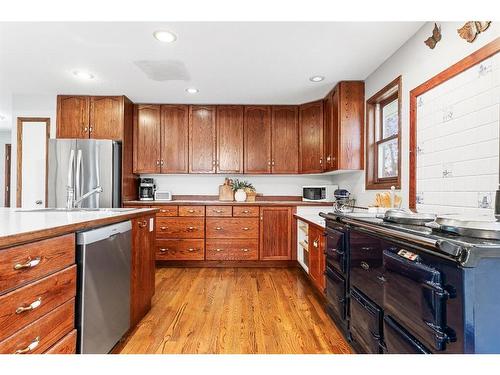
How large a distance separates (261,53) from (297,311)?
7.67ft

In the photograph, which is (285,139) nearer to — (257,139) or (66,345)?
(257,139)

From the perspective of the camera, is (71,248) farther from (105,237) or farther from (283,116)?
(283,116)

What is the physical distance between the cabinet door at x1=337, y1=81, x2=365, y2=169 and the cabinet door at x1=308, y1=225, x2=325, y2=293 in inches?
37.4

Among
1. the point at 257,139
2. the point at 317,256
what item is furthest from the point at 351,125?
the point at 317,256

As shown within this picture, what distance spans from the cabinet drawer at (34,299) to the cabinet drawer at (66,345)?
157 millimetres

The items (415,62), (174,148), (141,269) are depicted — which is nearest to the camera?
(141,269)

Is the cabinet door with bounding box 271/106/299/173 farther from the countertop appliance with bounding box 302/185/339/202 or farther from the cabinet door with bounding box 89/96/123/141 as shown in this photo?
the cabinet door with bounding box 89/96/123/141

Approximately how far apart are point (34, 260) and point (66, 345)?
461mm

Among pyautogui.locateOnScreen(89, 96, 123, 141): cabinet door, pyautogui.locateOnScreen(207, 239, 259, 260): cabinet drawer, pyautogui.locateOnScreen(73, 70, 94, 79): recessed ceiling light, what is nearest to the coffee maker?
pyautogui.locateOnScreen(89, 96, 123, 141): cabinet door

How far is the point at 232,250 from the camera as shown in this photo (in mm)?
3910

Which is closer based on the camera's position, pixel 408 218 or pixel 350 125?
pixel 408 218

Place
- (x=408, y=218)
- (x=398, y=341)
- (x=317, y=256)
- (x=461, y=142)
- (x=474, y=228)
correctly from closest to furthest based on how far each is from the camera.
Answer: (x=474, y=228) → (x=398, y=341) → (x=408, y=218) → (x=461, y=142) → (x=317, y=256)

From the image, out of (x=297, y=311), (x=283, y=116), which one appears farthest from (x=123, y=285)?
(x=283, y=116)

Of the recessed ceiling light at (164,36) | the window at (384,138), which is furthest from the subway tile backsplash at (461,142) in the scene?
the recessed ceiling light at (164,36)
